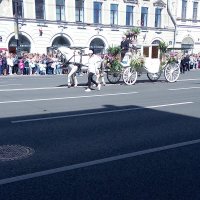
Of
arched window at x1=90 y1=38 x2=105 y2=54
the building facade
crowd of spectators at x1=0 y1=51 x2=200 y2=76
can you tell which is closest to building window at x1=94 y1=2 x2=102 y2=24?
the building facade

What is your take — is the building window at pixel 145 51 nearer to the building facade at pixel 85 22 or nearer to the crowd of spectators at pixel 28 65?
the crowd of spectators at pixel 28 65

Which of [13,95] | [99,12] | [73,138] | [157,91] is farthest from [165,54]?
[99,12]

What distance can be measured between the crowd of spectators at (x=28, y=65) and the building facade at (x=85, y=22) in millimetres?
5698

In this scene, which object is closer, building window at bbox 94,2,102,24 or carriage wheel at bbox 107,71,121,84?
carriage wheel at bbox 107,71,121,84

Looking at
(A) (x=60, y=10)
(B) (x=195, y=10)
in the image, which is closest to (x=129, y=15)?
(A) (x=60, y=10)

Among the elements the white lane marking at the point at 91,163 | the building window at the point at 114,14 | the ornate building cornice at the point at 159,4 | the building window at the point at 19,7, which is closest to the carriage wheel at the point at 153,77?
the white lane marking at the point at 91,163

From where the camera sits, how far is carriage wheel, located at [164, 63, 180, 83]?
→ 19.7 meters

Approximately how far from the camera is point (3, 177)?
524 centimetres

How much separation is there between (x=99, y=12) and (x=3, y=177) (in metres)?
36.9

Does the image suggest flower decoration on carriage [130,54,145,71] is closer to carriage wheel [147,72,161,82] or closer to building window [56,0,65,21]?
carriage wheel [147,72,161,82]

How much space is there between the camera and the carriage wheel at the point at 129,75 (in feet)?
58.5

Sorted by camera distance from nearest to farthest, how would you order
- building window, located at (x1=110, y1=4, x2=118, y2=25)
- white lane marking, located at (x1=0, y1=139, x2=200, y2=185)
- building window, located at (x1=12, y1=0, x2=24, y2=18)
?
white lane marking, located at (x1=0, y1=139, x2=200, y2=185)
building window, located at (x1=12, y1=0, x2=24, y2=18)
building window, located at (x1=110, y1=4, x2=118, y2=25)

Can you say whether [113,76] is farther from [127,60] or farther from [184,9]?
[184,9]

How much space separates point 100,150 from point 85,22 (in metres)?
34.0
